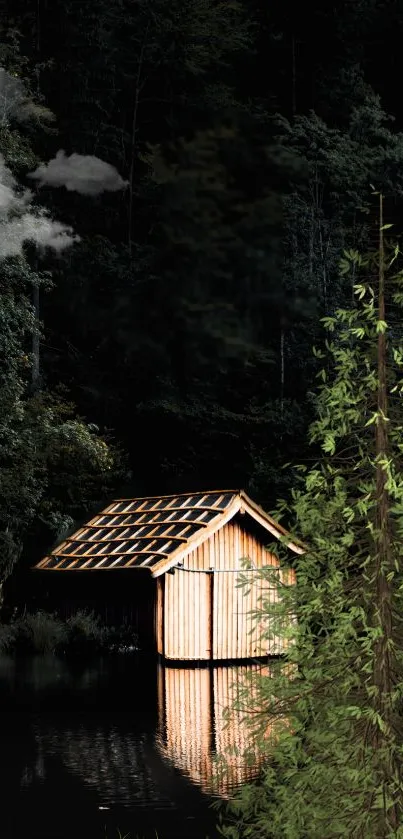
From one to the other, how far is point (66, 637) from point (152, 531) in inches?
148

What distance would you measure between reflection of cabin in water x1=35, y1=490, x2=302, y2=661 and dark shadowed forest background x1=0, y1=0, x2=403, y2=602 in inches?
455

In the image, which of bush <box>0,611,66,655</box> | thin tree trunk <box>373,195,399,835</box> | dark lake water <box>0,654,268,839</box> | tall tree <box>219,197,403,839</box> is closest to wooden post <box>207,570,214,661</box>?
dark lake water <box>0,654,268,839</box>

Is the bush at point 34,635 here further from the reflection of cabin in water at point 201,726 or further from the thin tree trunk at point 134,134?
the thin tree trunk at point 134,134

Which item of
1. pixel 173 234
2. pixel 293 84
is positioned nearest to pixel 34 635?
pixel 173 234

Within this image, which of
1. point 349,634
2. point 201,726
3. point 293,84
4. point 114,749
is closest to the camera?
point 349,634

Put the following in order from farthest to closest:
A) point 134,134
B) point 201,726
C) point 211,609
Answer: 1. point 134,134
2. point 211,609
3. point 201,726

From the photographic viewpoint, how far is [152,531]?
32.1 m

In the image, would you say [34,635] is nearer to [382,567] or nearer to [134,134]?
[382,567]

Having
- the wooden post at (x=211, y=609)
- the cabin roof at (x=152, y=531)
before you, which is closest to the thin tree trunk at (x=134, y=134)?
the cabin roof at (x=152, y=531)

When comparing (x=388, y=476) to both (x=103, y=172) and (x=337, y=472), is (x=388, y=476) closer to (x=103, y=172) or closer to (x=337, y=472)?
(x=337, y=472)

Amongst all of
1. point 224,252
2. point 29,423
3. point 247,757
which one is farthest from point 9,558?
point 247,757

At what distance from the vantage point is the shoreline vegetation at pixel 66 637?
108 feet

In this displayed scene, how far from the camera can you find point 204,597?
3108cm

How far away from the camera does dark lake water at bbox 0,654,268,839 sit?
15.2m
